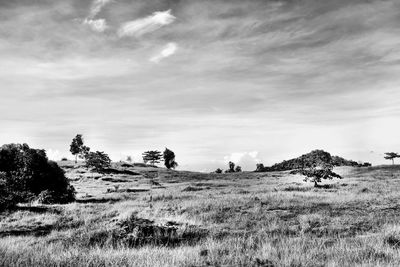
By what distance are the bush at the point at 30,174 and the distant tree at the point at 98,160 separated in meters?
45.1

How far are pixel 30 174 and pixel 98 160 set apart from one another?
49414 mm

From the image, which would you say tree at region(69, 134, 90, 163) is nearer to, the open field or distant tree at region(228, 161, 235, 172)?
distant tree at region(228, 161, 235, 172)

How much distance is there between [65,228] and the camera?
1642 cm

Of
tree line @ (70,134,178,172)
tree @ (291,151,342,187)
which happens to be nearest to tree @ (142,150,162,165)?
tree line @ (70,134,178,172)

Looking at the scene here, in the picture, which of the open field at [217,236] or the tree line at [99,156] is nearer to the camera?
the open field at [217,236]

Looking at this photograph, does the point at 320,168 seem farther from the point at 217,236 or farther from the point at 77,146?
the point at 77,146

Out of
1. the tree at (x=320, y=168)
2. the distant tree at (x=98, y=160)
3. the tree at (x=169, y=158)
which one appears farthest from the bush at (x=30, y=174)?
the tree at (x=169, y=158)

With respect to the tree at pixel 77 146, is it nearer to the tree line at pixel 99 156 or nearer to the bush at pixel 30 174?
the tree line at pixel 99 156

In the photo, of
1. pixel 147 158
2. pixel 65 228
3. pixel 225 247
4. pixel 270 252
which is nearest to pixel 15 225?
pixel 65 228

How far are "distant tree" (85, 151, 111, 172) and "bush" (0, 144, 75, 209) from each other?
148 ft

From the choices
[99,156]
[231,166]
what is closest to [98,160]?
[99,156]

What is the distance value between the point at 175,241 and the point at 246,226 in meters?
4.26

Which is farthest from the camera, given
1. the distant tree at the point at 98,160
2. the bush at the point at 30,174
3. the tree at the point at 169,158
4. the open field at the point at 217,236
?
the tree at the point at 169,158

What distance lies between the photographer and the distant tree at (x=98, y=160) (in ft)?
255
